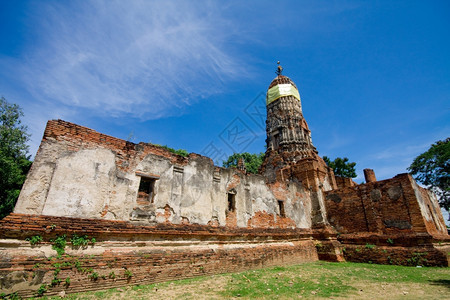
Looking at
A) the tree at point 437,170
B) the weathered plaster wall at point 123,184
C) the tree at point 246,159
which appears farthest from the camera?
the tree at point 246,159

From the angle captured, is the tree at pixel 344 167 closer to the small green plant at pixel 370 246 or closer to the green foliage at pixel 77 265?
the small green plant at pixel 370 246

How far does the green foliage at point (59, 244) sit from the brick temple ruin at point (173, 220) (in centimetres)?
4

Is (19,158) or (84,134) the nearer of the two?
(84,134)

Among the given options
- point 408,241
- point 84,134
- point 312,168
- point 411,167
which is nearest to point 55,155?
point 84,134

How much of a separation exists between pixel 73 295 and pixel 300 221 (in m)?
10.0

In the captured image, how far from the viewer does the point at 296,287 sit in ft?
19.8

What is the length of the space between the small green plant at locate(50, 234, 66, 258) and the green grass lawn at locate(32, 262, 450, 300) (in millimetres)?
915

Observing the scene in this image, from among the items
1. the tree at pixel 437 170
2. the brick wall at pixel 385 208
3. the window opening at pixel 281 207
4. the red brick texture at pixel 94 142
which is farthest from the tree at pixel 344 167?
the red brick texture at pixel 94 142

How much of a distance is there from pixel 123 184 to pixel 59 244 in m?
1.99

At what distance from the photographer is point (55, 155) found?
5.73 m

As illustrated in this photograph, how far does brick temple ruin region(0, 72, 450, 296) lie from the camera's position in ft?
16.5

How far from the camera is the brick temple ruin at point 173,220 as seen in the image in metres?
5.02

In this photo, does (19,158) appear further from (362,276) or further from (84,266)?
(362,276)

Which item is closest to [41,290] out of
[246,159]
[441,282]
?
[441,282]
